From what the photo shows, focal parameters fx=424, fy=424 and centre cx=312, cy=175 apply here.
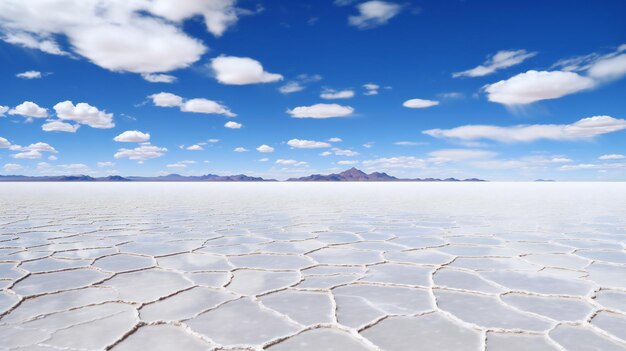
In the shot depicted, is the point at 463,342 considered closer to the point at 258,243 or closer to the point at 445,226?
the point at 258,243

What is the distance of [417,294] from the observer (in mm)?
1950

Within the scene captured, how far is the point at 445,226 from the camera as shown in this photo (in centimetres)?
469

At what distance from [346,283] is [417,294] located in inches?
14.4

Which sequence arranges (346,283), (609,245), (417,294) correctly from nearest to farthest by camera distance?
(417,294)
(346,283)
(609,245)

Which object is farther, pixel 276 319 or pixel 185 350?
pixel 276 319

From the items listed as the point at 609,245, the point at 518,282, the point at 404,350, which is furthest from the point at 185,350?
the point at 609,245

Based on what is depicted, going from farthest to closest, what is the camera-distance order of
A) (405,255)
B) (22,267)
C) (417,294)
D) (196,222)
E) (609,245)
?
(196,222)
(609,245)
(405,255)
(22,267)
(417,294)

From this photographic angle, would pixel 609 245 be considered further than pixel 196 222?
No

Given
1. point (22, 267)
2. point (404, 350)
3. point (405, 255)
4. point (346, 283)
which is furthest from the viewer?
point (405, 255)

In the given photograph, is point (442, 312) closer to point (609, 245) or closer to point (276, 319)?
point (276, 319)

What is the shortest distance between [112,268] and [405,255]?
1860 mm

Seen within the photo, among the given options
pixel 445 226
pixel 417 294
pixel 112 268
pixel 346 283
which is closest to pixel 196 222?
pixel 112 268

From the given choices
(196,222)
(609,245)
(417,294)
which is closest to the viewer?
(417,294)

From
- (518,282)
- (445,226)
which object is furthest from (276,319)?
(445,226)
